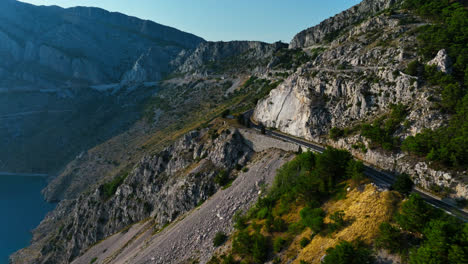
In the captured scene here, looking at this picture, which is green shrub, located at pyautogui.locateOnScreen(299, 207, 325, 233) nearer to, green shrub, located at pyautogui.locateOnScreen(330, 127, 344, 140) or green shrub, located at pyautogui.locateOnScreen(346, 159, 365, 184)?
green shrub, located at pyautogui.locateOnScreen(346, 159, 365, 184)

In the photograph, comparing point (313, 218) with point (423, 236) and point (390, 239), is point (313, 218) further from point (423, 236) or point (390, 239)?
point (423, 236)

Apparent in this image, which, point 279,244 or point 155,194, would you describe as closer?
point 279,244

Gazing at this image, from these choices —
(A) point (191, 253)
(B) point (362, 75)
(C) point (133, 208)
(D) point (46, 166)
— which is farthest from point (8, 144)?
(B) point (362, 75)

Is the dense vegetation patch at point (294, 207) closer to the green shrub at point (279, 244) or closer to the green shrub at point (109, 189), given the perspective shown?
the green shrub at point (279, 244)

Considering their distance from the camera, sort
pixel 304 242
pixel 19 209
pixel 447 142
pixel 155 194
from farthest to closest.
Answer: pixel 19 209
pixel 155 194
pixel 447 142
pixel 304 242

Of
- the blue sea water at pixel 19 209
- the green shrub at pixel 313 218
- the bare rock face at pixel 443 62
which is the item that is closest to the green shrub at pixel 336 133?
the bare rock face at pixel 443 62

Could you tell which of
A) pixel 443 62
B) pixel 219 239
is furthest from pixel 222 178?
pixel 443 62
